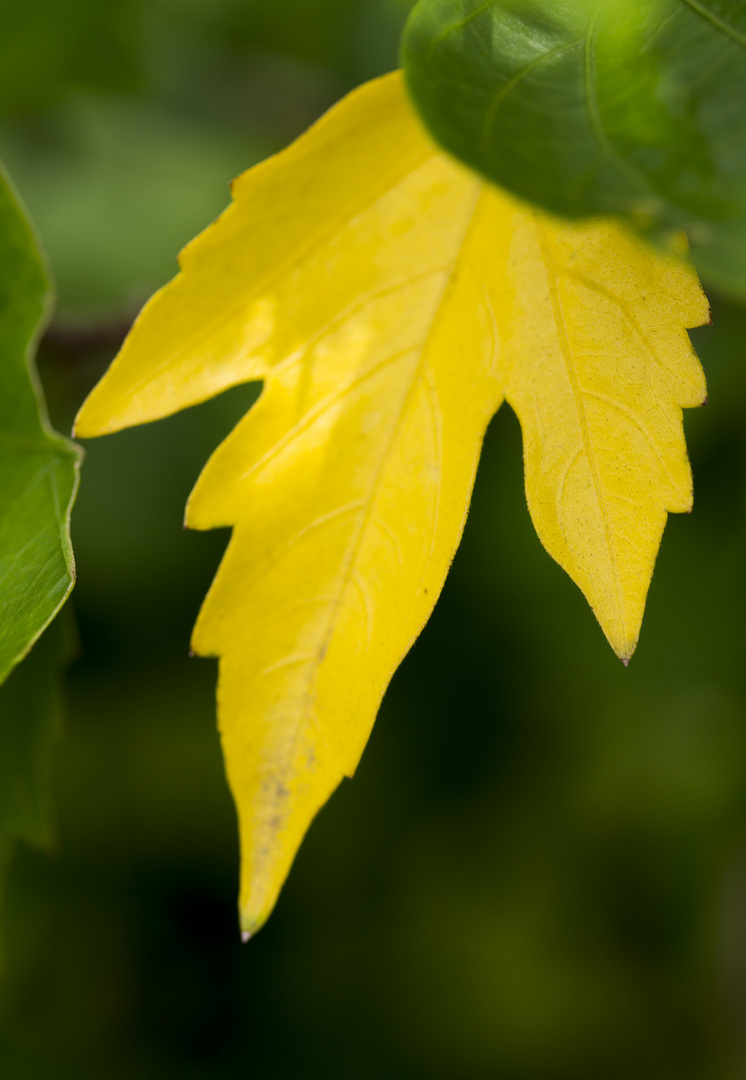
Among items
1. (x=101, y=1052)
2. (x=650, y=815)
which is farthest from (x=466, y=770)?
(x=101, y=1052)

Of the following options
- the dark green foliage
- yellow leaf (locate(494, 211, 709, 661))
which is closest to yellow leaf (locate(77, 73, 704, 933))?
yellow leaf (locate(494, 211, 709, 661))

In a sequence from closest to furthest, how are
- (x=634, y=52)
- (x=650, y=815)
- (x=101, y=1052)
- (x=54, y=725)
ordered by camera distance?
(x=634, y=52) → (x=54, y=725) → (x=650, y=815) → (x=101, y=1052)

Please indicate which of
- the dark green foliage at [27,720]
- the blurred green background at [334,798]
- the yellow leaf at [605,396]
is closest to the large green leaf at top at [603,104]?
the yellow leaf at [605,396]

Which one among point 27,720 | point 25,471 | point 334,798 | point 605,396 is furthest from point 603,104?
point 334,798

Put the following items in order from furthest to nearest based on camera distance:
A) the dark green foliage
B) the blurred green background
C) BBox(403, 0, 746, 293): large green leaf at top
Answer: the blurred green background, the dark green foliage, BBox(403, 0, 746, 293): large green leaf at top

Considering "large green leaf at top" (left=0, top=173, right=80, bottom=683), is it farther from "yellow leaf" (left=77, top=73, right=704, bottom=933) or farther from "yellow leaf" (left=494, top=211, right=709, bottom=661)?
"yellow leaf" (left=494, top=211, right=709, bottom=661)

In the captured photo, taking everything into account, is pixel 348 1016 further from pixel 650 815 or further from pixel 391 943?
pixel 650 815

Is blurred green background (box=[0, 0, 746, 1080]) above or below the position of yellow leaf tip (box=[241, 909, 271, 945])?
below
